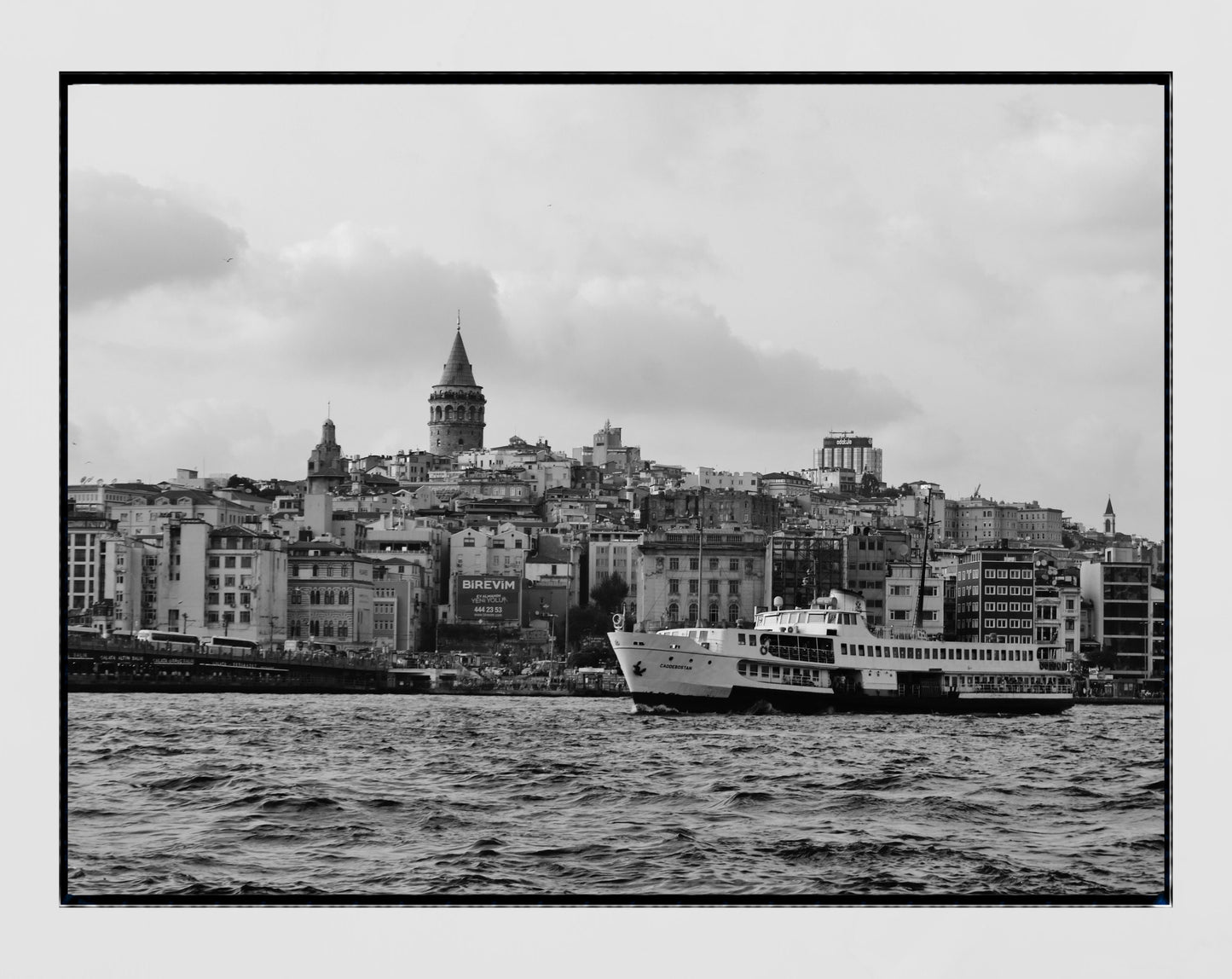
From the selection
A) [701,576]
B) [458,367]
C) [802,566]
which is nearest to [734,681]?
[458,367]

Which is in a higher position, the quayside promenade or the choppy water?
the choppy water

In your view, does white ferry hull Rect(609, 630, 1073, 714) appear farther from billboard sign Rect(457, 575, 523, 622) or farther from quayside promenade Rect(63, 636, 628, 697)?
billboard sign Rect(457, 575, 523, 622)

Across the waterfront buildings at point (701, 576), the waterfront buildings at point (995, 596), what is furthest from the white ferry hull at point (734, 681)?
the waterfront buildings at point (995, 596)

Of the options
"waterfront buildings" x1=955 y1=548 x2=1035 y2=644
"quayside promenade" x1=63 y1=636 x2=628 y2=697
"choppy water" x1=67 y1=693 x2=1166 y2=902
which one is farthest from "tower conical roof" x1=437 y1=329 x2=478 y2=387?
"waterfront buildings" x1=955 y1=548 x2=1035 y2=644

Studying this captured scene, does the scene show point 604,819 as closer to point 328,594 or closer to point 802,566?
point 802,566

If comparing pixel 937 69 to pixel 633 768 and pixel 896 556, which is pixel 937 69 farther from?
pixel 896 556

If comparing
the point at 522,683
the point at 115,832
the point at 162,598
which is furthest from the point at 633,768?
the point at 162,598

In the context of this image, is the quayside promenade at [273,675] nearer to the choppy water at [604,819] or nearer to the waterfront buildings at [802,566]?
the waterfront buildings at [802,566]
